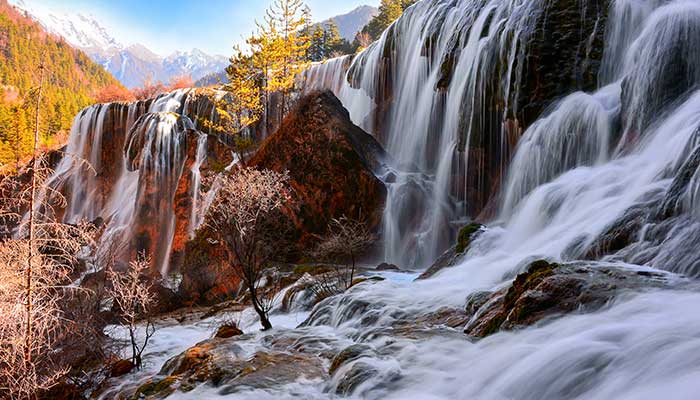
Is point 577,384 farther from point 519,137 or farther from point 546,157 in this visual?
point 519,137

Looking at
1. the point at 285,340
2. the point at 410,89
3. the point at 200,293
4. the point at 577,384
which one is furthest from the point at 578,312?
the point at 410,89

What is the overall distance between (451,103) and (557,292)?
15007mm

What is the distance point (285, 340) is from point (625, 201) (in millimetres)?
7245

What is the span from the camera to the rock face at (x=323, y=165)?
21.2m

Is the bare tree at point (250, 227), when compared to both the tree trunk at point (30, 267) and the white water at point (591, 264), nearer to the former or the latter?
the white water at point (591, 264)

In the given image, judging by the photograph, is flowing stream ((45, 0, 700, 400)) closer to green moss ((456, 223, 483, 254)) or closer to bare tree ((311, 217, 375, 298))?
green moss ((456, 223, 483, 254))

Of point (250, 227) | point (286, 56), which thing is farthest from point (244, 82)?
point (250, 227)

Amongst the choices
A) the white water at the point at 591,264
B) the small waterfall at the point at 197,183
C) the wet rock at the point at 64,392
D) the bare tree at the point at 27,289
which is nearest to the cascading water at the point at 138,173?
the small waterfall at the point at 197,183

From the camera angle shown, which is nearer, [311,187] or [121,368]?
[121,368]

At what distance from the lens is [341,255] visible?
2012 cm

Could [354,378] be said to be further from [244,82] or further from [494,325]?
[244,82]

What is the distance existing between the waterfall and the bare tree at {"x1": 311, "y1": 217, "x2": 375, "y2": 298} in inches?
71.0

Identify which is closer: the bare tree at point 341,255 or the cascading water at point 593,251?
the cascading water at point 593,251

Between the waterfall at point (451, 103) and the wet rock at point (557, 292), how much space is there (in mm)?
10517
